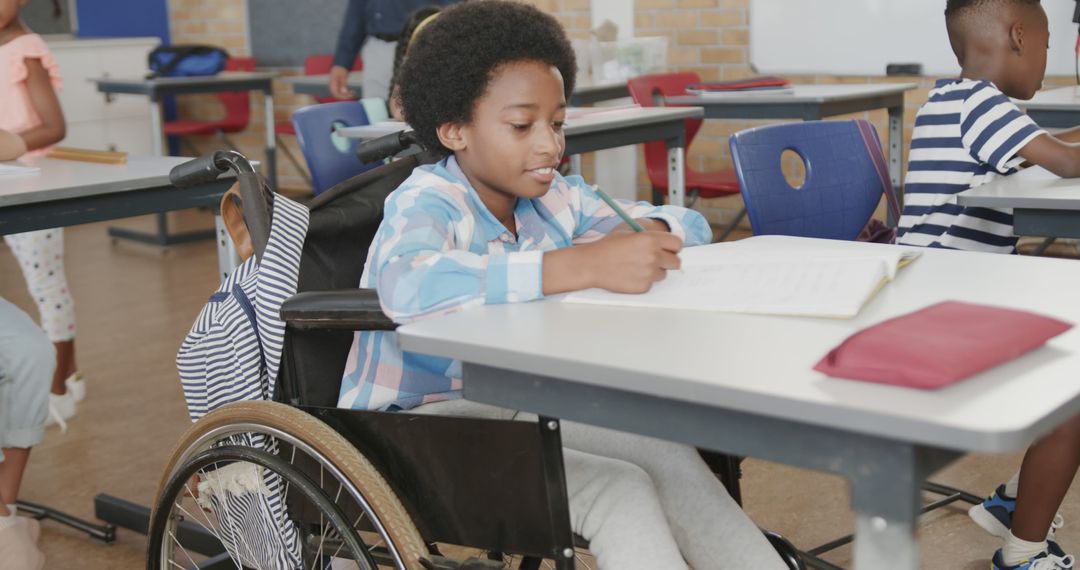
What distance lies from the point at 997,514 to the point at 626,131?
157 cm

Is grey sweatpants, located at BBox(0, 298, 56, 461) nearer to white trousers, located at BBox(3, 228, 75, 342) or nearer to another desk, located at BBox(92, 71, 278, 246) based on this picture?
white trousers, located at BBox(3, 228, 75, 342)

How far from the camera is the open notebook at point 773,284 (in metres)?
1.04

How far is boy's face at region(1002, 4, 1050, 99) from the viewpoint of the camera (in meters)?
2.19

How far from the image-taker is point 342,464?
46.7 inches

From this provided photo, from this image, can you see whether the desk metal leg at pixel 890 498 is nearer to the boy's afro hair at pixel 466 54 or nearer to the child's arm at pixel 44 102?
the boy's afro hair at pixel 466 54

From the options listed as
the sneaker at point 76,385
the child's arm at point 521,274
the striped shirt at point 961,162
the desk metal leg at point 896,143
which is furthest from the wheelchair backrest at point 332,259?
the desk metal leg at point 896,143

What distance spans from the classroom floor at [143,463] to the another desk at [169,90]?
0.81 m

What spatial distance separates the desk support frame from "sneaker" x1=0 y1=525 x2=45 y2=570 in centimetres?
121

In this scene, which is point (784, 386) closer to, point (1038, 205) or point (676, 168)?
point (1038, 205)

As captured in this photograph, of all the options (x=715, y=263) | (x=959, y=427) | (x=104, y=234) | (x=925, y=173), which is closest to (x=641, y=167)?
(x=104, y=234)

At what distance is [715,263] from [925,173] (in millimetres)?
1084

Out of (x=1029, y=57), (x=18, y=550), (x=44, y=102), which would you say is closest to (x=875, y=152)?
(x=1029, y=57)

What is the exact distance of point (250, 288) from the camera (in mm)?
1329

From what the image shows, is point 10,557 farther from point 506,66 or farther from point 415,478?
point 506,66
